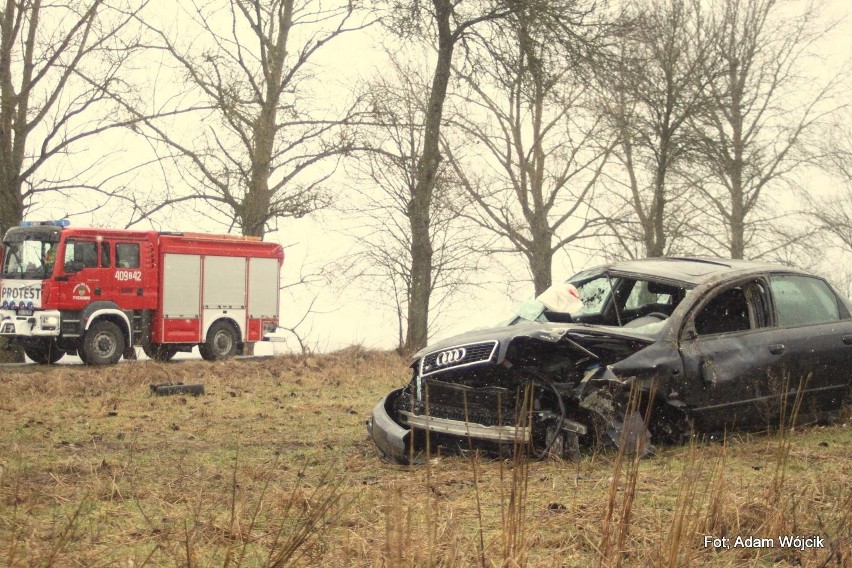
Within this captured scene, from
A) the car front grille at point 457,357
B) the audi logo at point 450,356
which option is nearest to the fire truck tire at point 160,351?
the car front grille at point 457,357

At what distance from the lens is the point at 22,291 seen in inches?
818

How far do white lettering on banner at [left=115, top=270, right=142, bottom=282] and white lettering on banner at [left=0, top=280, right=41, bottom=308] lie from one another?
1.75 m

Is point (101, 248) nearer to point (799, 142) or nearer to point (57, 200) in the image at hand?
point (57, 200)

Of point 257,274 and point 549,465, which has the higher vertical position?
point 257,274

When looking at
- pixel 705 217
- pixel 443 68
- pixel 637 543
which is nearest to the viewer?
pixel 637 543

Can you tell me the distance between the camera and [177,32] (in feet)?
82.3

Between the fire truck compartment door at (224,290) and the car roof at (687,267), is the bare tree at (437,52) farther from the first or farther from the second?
the car roof at (687,267)

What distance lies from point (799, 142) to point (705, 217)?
13.8 ft

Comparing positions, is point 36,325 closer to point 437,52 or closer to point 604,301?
point 437,52

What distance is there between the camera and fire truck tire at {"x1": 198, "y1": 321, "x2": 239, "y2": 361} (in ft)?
79.9

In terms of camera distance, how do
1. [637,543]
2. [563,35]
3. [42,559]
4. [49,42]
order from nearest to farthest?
[42,559], [637,543], [563,35], [49,42]

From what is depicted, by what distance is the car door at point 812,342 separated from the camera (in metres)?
8.35

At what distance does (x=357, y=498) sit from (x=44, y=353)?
1871 centimetres

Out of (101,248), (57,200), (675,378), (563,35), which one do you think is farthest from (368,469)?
(57,200)
